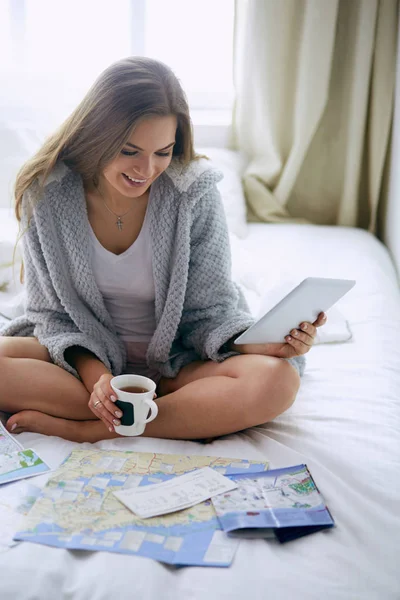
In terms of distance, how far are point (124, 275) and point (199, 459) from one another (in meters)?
0.45

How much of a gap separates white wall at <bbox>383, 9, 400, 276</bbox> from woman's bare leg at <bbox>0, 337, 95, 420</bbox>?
4.30 ft

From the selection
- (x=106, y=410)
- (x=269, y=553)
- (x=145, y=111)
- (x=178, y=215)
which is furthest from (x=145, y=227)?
(x=269, y=553)

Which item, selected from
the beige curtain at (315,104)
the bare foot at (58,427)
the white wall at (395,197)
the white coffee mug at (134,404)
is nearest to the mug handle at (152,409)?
the white coffee mug at (134,404)

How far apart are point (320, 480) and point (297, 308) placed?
290mm

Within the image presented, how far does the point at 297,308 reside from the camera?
1.20 metres

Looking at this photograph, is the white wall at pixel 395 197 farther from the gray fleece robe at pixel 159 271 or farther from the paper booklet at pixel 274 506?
the paper booklet at pixel 274 506

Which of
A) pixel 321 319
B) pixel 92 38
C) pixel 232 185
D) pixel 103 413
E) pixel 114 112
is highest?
pixel 114 112

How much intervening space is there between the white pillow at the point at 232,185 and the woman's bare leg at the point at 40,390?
1106mm

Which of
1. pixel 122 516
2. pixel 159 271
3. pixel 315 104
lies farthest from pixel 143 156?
pixel 315 104

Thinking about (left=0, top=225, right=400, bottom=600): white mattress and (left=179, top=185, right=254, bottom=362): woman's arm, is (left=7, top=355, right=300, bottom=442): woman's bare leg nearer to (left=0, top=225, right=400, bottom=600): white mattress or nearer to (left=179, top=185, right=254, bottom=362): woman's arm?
(left=0, top=225, right=400, bottom=600): white mattress

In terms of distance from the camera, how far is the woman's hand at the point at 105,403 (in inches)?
46.6

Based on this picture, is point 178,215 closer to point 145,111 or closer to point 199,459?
point 145,111

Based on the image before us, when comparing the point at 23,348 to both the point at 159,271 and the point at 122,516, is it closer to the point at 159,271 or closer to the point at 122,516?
the point at 159,271

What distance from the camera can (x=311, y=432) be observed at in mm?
1283
